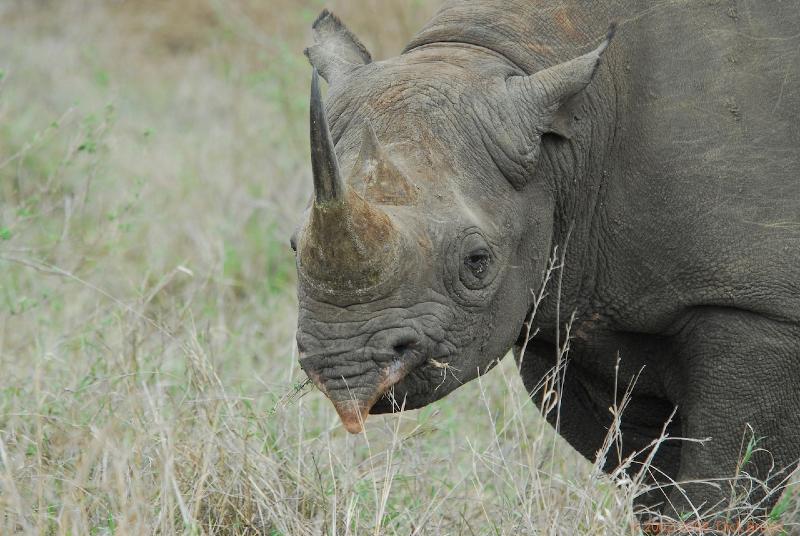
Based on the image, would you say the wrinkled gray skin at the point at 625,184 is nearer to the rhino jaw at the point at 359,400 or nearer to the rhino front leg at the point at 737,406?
the rhino front leg at the point at 737,406

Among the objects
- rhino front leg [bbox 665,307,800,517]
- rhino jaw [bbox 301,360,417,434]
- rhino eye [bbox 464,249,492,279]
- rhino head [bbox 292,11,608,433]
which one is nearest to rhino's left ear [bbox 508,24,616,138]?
rhino head [bbox 292,11,608,433]

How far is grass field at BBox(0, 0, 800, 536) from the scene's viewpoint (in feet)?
12.9

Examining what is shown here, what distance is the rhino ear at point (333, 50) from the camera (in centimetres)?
423

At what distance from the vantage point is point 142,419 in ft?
14.3

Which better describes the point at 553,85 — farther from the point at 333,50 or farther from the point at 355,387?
the point at 355,387

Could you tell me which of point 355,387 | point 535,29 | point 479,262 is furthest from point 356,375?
point 535,29

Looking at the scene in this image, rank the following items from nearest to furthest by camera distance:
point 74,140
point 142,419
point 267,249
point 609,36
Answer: point 609,36 → point 142,419 → point 74,140 → point 267,249

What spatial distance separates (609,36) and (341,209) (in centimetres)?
100

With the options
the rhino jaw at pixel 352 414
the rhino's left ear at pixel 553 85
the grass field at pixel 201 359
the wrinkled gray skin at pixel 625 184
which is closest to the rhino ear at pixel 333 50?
the wrinkled gray skin at pixel 625 184

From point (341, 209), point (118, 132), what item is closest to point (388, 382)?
point (341, 209)

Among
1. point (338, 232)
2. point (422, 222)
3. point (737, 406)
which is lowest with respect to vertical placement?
point (737, 406)

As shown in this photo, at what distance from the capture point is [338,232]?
3.33m

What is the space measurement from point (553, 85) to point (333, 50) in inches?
34.2

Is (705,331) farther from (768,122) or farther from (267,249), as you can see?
(267,249)
